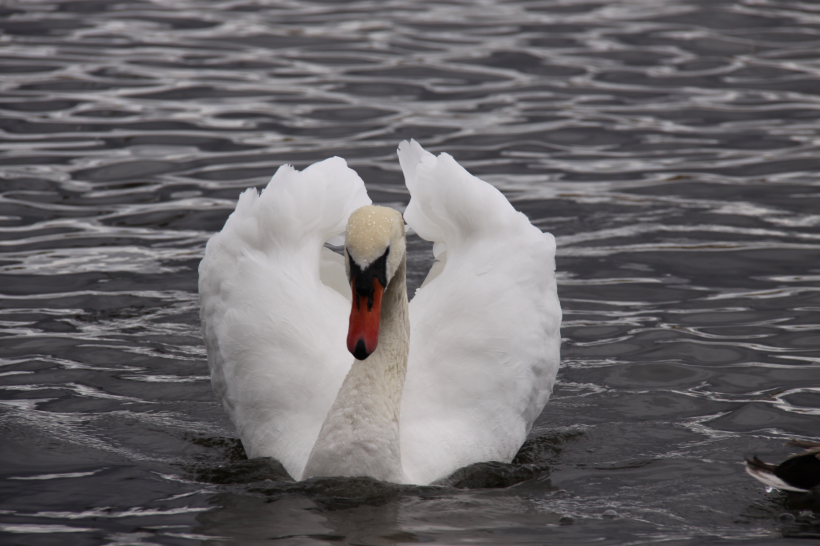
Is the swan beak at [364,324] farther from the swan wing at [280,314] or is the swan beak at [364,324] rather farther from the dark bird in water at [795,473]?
the dark bird in water at [795,473]

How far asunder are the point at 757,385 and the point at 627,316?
1434 millimetres

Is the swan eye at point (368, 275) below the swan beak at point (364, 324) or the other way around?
the other way around

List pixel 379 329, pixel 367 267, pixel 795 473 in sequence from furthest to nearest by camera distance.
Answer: pixel 379 329
pixel 795 473
pixel 367 267

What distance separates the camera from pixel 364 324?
5.41 meters

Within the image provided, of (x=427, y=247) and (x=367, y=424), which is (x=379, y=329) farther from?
(x=427, y=247)

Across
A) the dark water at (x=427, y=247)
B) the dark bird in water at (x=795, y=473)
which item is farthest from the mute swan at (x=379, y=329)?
the dark bird in water at (x=795, y=473)

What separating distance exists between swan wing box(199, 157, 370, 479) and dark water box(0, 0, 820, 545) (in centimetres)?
30

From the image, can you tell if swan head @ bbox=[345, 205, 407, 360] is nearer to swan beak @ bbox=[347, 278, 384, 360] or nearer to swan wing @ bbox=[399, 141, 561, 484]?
swan beak @ bbox=[347, 278, 384, 360]

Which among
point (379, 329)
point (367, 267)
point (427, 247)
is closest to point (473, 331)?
point (379, 329)

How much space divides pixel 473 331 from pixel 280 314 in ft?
3.63

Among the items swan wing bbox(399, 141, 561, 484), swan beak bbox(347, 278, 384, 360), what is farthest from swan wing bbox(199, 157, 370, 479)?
swan beak bbox(347, 278, 384, 360)

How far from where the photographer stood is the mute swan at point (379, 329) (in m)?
5.72

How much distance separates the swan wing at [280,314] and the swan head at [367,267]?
0.92m

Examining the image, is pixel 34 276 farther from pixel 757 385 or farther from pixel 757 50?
pixel 757 50
